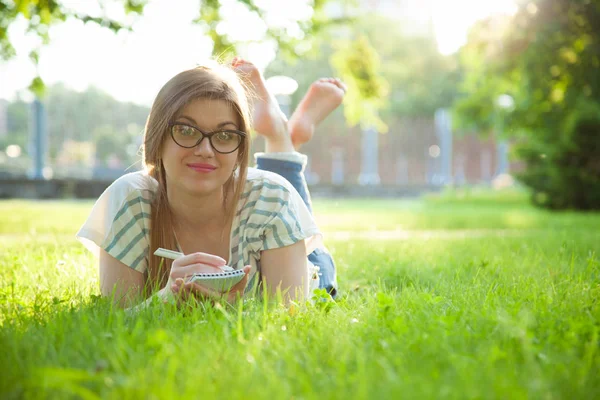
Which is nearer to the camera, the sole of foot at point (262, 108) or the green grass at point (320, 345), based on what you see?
the green grass at point (320, 345)

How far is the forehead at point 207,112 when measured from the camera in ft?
7.61

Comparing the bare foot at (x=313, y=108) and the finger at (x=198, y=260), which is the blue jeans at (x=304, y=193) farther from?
the finger at (x=198, y=260)

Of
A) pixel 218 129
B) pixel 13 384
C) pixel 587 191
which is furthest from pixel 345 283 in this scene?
pixel 587 191

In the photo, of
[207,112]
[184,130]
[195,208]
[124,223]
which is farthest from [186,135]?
[124,223]

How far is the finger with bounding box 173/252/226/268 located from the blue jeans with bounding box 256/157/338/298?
96 centimetres

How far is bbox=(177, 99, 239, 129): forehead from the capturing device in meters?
2.32

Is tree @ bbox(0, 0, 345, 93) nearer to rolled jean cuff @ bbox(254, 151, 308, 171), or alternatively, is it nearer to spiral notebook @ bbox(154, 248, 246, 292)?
rolled jean cuff @ bbox(254, 151, 308, 171)

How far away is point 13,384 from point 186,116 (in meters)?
1.22

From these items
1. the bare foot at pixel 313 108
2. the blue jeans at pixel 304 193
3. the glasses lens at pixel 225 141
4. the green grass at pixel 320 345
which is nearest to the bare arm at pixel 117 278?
the green grass at pixel 320 345

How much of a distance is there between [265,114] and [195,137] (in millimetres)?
1056

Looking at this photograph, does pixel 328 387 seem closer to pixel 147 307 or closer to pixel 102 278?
pixel 147 307

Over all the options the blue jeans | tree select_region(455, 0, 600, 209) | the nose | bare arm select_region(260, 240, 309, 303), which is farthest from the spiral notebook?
tree select_region(455, 0, 600, 209)

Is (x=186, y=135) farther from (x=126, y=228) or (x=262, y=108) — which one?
(x=262, y=108)

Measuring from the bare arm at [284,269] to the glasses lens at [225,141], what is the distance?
466 millimetres
